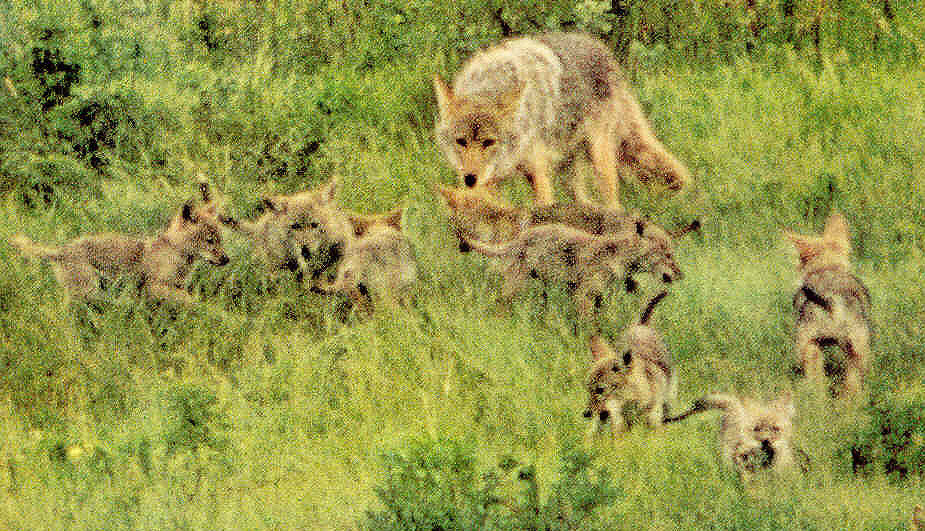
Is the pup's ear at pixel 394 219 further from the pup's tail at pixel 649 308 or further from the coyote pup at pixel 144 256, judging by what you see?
the pup's tail at pixel 649 308

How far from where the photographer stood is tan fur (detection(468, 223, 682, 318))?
26.0 ft

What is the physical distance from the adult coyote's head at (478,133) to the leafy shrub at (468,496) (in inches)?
119

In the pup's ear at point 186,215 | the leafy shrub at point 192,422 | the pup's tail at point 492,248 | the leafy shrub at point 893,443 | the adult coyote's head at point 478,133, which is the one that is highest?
the adult coyote's head at point 478,133

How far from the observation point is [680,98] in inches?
400

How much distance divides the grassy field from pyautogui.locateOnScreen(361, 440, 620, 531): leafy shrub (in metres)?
0.03

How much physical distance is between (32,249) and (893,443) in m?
4.42

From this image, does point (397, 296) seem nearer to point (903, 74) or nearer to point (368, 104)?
point (368, 104)

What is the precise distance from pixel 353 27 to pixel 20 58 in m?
2.74

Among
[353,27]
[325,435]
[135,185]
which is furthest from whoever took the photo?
[353,27]

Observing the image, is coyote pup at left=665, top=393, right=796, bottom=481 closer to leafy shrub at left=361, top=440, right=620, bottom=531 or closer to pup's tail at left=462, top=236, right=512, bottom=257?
leafy shrub at left=361, top=440, right=620, bottom=531

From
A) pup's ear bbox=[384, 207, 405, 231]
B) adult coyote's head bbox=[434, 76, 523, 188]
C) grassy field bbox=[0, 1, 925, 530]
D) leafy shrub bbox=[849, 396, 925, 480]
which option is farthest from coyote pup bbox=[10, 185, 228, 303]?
leafy shrub bbox=[849, 396, 925, 480]

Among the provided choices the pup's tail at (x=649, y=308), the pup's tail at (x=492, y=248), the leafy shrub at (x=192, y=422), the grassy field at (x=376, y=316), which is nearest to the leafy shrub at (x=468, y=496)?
the grassy field at (x=376, y=316)

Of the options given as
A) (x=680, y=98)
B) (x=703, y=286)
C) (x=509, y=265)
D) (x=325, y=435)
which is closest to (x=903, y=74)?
(x=680, y=98)

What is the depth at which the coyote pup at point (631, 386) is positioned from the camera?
6.77 m
